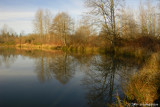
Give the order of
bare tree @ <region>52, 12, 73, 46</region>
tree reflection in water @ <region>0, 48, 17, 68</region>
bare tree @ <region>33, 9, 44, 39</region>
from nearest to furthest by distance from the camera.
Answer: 1. tree reflection in water @ <region>0, 48, 17, 68</region>
2. bare tree @ <region>52, 12, 73, 46</region>
3. bare tree @ <region>33, 9, 44, 39</region>

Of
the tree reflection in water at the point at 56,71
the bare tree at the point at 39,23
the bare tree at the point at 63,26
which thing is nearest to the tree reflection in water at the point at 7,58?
the tree reflection in water at the point at 56,71

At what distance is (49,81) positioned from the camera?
634 cm

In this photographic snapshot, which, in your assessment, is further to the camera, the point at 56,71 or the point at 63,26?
the point at 63,26

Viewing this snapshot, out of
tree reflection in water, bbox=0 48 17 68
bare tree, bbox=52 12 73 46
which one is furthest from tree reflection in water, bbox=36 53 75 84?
bare tree, bbox=52 12 73 46

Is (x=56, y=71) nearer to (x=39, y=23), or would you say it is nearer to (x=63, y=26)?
(x=63, y=26)

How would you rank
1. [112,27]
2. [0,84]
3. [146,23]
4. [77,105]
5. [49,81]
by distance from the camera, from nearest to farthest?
[77,105] → [0,84] → [49,81] → [112,27] → [146,23]

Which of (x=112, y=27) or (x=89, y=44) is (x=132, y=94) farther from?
(x=89, y=44)

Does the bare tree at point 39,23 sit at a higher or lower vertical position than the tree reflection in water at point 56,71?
higher

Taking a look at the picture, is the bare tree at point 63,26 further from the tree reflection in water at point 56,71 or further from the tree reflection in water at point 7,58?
the tree reflection in water at point 56,71

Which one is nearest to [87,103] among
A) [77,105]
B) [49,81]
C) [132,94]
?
[77,105]

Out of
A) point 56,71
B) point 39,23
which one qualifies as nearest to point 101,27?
point 56,71

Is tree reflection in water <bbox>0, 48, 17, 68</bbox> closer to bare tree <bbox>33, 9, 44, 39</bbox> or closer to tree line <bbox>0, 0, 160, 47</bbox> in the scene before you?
tree line <bbox>0, 0, 160, 47</bbox>

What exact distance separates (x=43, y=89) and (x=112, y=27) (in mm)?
14992

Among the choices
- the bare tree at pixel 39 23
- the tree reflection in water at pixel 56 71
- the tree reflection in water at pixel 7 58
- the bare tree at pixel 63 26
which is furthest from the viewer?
the bare tree at pixel 39 23
